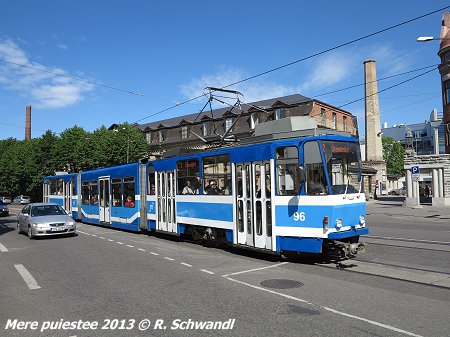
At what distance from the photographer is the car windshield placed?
16784mm

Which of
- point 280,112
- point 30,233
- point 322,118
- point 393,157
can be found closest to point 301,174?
point 30,233

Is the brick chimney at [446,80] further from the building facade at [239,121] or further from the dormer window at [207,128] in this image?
the dormer window at [207,128]

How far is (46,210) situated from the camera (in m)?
17.0

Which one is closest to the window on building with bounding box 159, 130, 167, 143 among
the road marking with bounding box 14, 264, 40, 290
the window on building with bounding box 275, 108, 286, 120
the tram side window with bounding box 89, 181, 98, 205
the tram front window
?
the window on building with bounding box 275, 108, 286, 120

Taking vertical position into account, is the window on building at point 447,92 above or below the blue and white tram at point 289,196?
above

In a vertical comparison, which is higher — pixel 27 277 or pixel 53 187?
pixel 53 187

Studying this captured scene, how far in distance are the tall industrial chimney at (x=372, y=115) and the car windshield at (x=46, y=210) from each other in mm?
47150

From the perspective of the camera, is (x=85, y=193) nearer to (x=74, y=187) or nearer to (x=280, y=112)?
(x=74, y=187)

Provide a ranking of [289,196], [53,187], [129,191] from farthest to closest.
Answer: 1. [53,187]
2. [129,191]
3. [289,196]

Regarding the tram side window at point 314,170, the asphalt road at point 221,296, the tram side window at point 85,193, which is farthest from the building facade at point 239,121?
the tram side window at point 314,170

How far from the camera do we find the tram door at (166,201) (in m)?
14.3

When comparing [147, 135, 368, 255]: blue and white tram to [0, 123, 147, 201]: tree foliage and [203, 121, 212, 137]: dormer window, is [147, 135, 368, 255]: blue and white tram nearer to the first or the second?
[0, 123, 147, 201]: tree foliage

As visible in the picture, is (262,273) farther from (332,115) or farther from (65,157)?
(65,157)

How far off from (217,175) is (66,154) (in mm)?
48487
